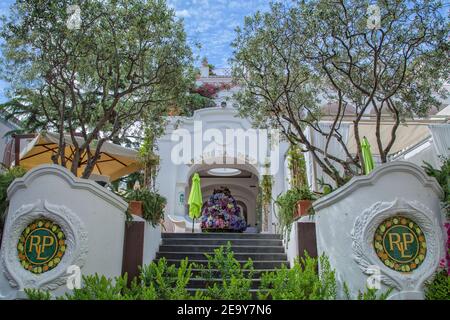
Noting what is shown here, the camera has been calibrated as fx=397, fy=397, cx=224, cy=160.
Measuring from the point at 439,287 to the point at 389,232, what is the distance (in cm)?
81

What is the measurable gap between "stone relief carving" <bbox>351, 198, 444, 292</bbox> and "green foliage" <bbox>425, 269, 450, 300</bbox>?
0.26 feet

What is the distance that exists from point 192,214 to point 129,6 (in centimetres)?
594

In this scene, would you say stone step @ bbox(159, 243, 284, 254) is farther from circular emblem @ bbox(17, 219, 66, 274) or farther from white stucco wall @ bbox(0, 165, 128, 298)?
circular emblem @ bbox(17, 219, 66, 274)

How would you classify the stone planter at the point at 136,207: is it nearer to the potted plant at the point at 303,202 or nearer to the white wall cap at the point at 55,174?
the white wall cap at the point at 55,174

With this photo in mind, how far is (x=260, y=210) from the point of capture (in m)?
14.3

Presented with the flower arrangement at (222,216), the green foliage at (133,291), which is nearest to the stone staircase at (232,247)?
the flower arrangement at (222,216)

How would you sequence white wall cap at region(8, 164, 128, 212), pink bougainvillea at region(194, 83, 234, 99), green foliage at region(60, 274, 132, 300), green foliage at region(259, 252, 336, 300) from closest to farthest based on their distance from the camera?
green foliage at region(60, 274, 132, 300) → green foliage at region(259, 252, 336, 300) → white wall cap at region(8, 164, 128, 212) → pink bougainvillea at region(194, 83, 234, 99)

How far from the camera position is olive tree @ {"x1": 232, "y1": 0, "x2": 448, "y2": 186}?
261 inches

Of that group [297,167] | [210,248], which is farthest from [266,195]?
[210,248]

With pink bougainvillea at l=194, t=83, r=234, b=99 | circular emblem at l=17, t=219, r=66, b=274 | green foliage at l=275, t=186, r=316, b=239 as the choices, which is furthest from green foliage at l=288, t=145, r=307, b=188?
pink bougainvillea at l=194, t=83, r=234, b=99

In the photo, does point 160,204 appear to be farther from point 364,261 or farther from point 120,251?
point 364,261

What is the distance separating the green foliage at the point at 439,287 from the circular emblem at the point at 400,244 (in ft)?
0.79

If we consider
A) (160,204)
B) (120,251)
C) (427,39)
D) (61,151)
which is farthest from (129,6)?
(427,39)

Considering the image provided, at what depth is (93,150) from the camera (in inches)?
367
